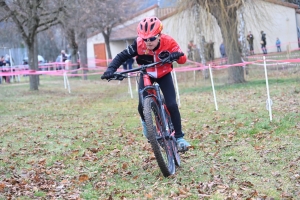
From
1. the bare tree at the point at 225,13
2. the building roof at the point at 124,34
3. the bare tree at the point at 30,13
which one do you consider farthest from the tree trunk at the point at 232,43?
the building roof at the point at 124,34

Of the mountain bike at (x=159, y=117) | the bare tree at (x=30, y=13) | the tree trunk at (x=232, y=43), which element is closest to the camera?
the mountain bike at (x=159, y=117)

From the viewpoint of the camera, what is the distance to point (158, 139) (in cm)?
656

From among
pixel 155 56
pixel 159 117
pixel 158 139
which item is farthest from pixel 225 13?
pixel 158 139

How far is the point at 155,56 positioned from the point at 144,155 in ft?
7.04

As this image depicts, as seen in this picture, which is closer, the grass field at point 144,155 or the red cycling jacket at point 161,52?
the grass field at point 144,155

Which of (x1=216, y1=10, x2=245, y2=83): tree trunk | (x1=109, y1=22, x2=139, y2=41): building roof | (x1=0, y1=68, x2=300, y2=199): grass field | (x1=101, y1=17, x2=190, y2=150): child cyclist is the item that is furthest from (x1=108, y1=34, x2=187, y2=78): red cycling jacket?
(x1=109, y1=22, x2=139, y2=41): building roof

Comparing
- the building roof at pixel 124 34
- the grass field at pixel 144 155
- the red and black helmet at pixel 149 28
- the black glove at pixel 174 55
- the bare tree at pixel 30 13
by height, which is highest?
the building roof at pixel 124 34

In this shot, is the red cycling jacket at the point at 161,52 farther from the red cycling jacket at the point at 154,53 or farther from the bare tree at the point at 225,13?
the bare tree at the point at 225,13

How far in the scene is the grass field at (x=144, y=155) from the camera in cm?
626

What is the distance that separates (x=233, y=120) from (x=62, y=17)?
48.2ft

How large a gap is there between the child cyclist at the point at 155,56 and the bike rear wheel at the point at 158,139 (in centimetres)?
23

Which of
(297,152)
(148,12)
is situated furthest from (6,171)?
(148,12)

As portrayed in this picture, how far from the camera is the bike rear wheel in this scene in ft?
20.3

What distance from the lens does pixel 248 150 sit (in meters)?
8.20
